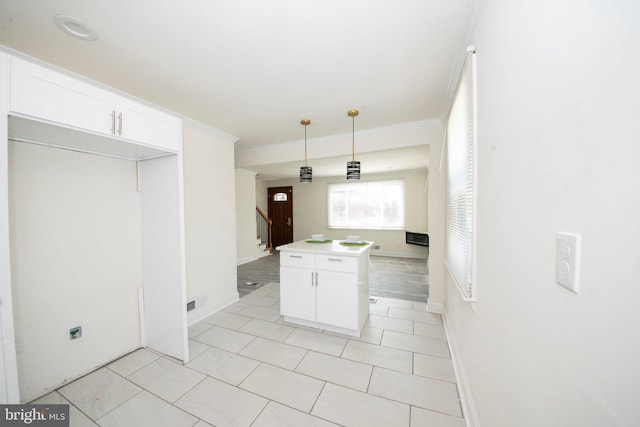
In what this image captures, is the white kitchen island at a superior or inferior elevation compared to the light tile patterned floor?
superior

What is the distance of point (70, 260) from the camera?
181 centimetres

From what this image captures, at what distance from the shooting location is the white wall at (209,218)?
2.83 meters

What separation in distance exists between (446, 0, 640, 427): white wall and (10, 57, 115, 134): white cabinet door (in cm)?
229

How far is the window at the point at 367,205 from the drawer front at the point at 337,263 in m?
4.65

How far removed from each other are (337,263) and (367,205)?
4.76 metres

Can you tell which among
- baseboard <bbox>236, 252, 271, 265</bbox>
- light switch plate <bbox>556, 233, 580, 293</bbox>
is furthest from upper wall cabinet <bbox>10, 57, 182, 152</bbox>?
baseboard <bbox>236, 252, 271, 265</bbox>

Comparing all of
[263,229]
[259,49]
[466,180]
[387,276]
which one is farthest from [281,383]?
[263,229]

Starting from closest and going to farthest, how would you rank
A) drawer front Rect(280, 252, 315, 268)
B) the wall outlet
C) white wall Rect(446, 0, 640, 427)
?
white wall Rect(446, 0, 640, 427), the wall outlet, drawer front Rect(280, 252, 315, 268)

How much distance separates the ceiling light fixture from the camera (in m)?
1.40

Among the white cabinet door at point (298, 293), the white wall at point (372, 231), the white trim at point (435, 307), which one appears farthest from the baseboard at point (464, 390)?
the white wall at point (372, 231)

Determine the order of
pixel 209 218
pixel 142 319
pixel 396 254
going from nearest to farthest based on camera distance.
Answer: pixel 142 319 → pixel 209 218 → pixel 396 254

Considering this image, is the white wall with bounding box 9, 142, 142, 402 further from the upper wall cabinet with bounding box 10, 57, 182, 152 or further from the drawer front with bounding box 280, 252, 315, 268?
the drawer front with bounding box 280, 252, 315, 268

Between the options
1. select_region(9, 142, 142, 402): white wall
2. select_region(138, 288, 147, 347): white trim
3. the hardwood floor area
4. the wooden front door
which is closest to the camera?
select_region(9, 142, 142, 402): white wall

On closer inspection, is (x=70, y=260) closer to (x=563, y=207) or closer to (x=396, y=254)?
(x=563, y=207)
